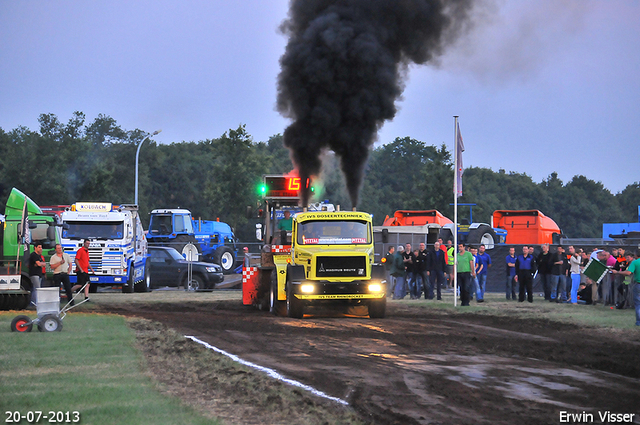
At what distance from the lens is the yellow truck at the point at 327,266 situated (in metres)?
18.0

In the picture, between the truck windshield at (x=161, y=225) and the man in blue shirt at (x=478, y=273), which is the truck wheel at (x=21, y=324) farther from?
the truck windshield at (x=161, y=225)

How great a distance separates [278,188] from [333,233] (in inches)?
150

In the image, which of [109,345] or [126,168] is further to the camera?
[126,168]

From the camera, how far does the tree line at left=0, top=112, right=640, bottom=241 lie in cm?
5900

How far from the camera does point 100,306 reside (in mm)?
22094

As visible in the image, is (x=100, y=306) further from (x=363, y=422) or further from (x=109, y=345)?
(x=363, y=422)

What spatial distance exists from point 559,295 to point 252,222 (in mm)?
55689

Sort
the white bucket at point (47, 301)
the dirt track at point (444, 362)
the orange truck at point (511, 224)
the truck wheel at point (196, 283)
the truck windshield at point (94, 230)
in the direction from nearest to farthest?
1. the dirt track at point (444, 362)
2. the white bucket at point (47, 301)
3. the truck windshield at point (94, 230)
4. the truck wheel at point (196, 283)
5. the orange truck at point (511, 224)

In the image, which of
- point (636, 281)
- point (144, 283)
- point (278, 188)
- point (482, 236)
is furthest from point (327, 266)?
point (482, 236)

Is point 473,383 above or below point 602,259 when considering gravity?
below

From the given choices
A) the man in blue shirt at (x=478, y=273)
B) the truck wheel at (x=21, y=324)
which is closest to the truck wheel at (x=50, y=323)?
the truck wheel at (x=21, y=324)

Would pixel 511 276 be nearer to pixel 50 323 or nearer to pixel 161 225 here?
pixel 50 323

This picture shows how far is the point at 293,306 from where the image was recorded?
719 inches

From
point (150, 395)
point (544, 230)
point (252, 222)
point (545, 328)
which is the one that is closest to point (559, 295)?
point (545, 328)
